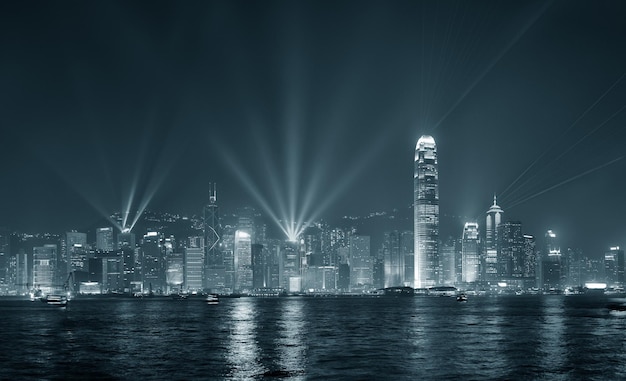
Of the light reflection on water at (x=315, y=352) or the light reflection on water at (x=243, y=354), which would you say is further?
the light reflection on water at (x=315, y=352)

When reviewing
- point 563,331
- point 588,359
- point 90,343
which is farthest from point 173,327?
point 588,359

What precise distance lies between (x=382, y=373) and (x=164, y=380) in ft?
62.9

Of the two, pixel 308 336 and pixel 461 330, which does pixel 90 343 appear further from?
pixel 461 330

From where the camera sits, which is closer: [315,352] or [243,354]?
[243,354]

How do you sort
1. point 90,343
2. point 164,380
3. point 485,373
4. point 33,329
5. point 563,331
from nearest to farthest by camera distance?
point 164,380
point 485,373
point 90,343
point 563,331
point 33,329

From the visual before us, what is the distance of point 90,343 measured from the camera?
96.1 meters

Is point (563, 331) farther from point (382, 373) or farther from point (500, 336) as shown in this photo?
point (382, 373)

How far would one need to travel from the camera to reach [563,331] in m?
118

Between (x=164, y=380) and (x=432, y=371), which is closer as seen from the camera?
(x=164, y=380)

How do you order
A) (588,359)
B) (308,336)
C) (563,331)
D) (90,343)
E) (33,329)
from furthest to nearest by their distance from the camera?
1. (33,329)
2. (563,331)
3. (308,336)
4. (90,343)
5. (588,359)

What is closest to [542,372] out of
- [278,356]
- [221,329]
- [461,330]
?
[278,356]

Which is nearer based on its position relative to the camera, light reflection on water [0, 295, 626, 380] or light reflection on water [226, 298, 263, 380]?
light reflection on water [226, 298, 263, 380]

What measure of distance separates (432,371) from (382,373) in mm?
5159

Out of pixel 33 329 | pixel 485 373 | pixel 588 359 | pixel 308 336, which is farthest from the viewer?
pixel 33 329
